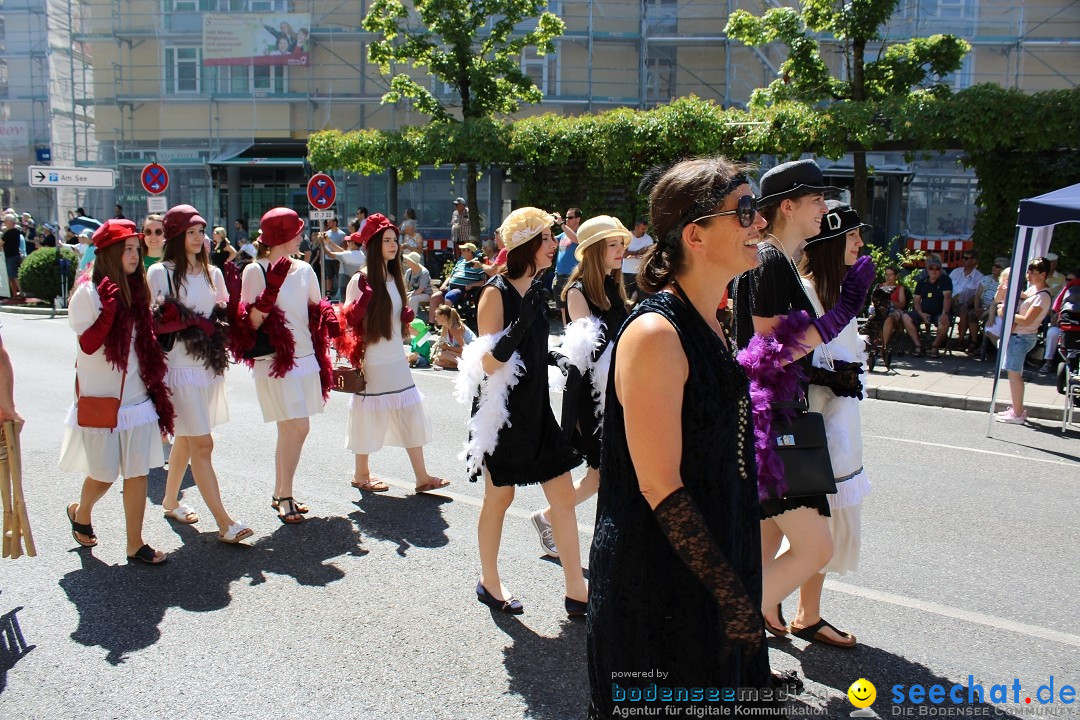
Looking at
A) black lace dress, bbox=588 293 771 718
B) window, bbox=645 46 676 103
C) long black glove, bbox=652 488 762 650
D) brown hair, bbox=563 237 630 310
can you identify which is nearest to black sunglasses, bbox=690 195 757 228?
black lace dress, bbox=588 293 771 718

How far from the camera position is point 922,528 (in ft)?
18.6

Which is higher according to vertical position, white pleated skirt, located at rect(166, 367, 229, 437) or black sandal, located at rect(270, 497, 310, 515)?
white pleated skirt, located at rect(166, 367, 229, 437)

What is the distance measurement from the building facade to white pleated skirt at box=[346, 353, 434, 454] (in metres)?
20.5

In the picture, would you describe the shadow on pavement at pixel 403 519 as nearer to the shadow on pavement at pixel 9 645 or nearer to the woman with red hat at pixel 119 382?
the woman with red hat at pixel 119 382

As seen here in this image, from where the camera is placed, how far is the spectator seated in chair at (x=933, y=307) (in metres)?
13.8

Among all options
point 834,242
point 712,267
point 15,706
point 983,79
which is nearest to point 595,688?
point 712,267

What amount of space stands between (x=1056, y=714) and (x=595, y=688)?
2.23m

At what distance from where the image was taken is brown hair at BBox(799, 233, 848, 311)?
3.80 m

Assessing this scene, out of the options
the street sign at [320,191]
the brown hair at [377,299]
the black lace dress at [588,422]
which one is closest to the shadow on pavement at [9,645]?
the black lace dress at [588,422]

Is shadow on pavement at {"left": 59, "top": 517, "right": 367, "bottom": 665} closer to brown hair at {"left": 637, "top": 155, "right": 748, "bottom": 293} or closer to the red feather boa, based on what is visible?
the red feather boa

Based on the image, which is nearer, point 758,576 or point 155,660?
point 758,576

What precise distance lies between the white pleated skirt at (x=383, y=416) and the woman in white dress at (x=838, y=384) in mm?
3299

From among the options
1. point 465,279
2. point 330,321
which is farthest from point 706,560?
point 465,279

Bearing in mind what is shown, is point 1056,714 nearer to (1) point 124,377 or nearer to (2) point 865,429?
(1) point 124,377
